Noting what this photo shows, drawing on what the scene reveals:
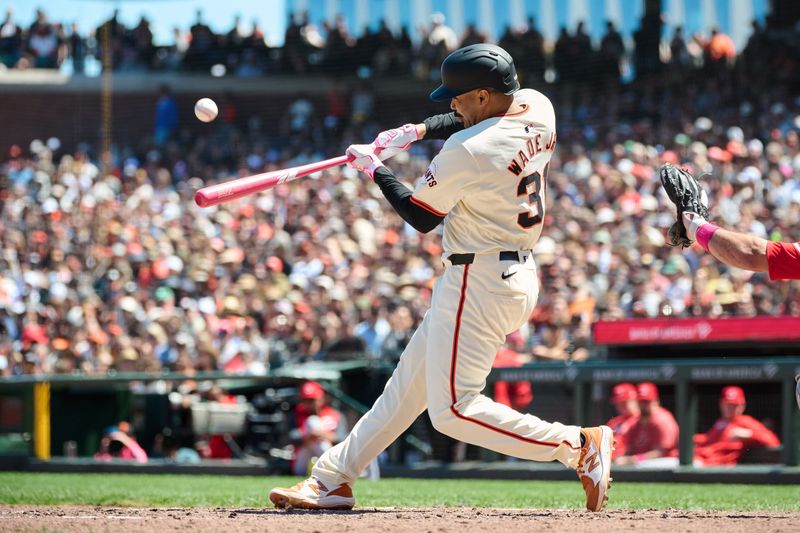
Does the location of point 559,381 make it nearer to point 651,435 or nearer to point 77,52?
point 651,435

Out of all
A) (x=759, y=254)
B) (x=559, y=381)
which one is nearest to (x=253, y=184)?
(x=759, y=254)

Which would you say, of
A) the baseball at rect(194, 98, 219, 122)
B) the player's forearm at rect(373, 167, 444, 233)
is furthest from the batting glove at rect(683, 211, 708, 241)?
the baseball at rect(194, 98, 219, 122)

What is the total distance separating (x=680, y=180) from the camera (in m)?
4.76

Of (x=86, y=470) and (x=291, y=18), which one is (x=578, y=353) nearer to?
(x=86, y=470)

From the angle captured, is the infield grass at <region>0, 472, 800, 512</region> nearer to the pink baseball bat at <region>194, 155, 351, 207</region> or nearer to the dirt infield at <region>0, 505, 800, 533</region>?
the dirt infield at <region>0, 505, 800, 533</region>

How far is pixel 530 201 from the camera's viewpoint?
15.5ft

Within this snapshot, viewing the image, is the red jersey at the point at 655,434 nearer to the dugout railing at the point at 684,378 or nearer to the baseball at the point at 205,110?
the dugout railing at the point at 684,378

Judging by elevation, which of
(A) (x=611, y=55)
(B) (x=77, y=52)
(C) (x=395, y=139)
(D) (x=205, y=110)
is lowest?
(C) (x=395, y=139)

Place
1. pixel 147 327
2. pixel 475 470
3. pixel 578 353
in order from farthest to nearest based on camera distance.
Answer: pixel 147 327
pixel 578 353
pixel 475 470

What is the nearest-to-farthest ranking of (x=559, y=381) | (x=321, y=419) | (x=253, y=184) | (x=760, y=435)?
(x=253, y=184) → (x=760, y=435) → (x=559, y=381) → (x=321, y=419)

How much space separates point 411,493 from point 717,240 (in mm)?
3054

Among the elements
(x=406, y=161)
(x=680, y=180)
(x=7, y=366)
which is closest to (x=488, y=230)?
(x=680, y=180)

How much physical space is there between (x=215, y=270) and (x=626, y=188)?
5255mm

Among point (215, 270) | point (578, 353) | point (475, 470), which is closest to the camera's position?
point (475, 470)
